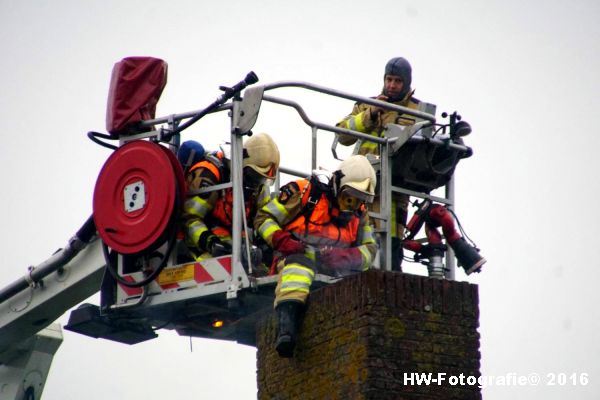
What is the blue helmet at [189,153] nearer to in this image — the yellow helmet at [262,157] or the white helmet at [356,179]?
the yellow helmet at [262,157]

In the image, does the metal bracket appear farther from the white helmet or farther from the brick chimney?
the brick chimney

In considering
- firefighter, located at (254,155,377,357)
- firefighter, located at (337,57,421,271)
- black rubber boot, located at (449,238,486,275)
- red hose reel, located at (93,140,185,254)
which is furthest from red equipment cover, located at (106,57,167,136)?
black rubber boot, located at (449,238,486,275)

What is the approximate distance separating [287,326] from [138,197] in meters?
2.70

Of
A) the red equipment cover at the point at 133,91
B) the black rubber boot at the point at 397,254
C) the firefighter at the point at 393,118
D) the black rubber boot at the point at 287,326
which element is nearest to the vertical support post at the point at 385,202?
the firefighter at the point at 393,118

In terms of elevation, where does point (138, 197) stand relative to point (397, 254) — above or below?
above

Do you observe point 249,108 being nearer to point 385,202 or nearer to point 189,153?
point 189,153

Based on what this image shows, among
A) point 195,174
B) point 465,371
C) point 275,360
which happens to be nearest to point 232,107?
point 195,174

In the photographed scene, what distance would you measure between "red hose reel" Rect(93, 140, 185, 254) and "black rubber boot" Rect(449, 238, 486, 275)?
280cm

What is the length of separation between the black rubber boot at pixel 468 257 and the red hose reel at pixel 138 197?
280 cm

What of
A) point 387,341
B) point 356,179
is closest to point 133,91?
point 356,179

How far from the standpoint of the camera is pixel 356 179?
1697 centimetres

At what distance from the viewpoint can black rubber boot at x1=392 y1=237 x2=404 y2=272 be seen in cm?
1820

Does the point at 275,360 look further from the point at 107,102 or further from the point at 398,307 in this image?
the point at 107,102

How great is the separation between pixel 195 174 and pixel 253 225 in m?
0.86
